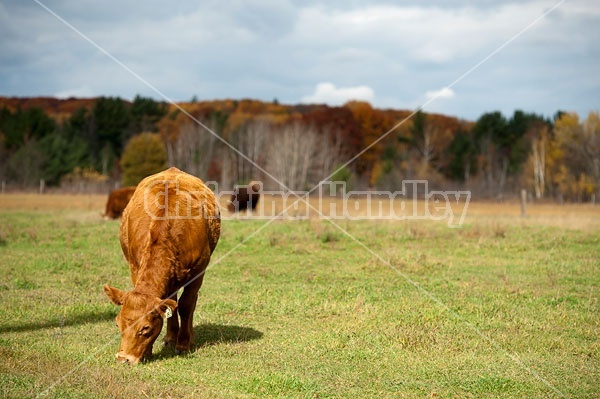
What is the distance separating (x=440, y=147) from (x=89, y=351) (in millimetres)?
74683

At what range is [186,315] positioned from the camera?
724 cm

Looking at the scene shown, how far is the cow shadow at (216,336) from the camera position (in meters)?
7.23

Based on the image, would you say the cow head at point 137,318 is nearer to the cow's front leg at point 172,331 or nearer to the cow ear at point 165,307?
the cow ear at point 165,307

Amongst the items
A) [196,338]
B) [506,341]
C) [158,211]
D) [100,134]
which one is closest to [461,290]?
[506,341]

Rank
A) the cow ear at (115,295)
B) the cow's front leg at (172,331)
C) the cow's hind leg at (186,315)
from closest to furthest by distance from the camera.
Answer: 1. the cow ear at (115,295)
2. the cow's hind leg at (186,315)
3. the cow's front leg at (172,331)

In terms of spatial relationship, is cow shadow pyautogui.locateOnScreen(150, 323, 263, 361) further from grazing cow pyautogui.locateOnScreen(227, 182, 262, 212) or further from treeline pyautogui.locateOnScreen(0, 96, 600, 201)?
treeline pyautogui.locateOnScreen(0, 96, 600, 201)

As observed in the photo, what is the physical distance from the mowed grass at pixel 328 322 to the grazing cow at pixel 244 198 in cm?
1279

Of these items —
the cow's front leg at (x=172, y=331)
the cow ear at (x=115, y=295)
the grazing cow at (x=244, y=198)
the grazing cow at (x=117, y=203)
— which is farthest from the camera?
the grazing cow at (x=244, y=198)

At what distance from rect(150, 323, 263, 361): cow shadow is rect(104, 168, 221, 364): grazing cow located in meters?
0.16

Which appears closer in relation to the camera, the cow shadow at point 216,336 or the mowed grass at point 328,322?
the mowed grass at point 328,322

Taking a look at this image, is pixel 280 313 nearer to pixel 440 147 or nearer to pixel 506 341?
pixel 506 341

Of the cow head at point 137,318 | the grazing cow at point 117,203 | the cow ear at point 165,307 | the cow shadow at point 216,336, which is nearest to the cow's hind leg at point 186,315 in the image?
the cow shadow at point 216,336

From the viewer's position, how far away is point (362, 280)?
11844 mm

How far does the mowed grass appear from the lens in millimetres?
5973
